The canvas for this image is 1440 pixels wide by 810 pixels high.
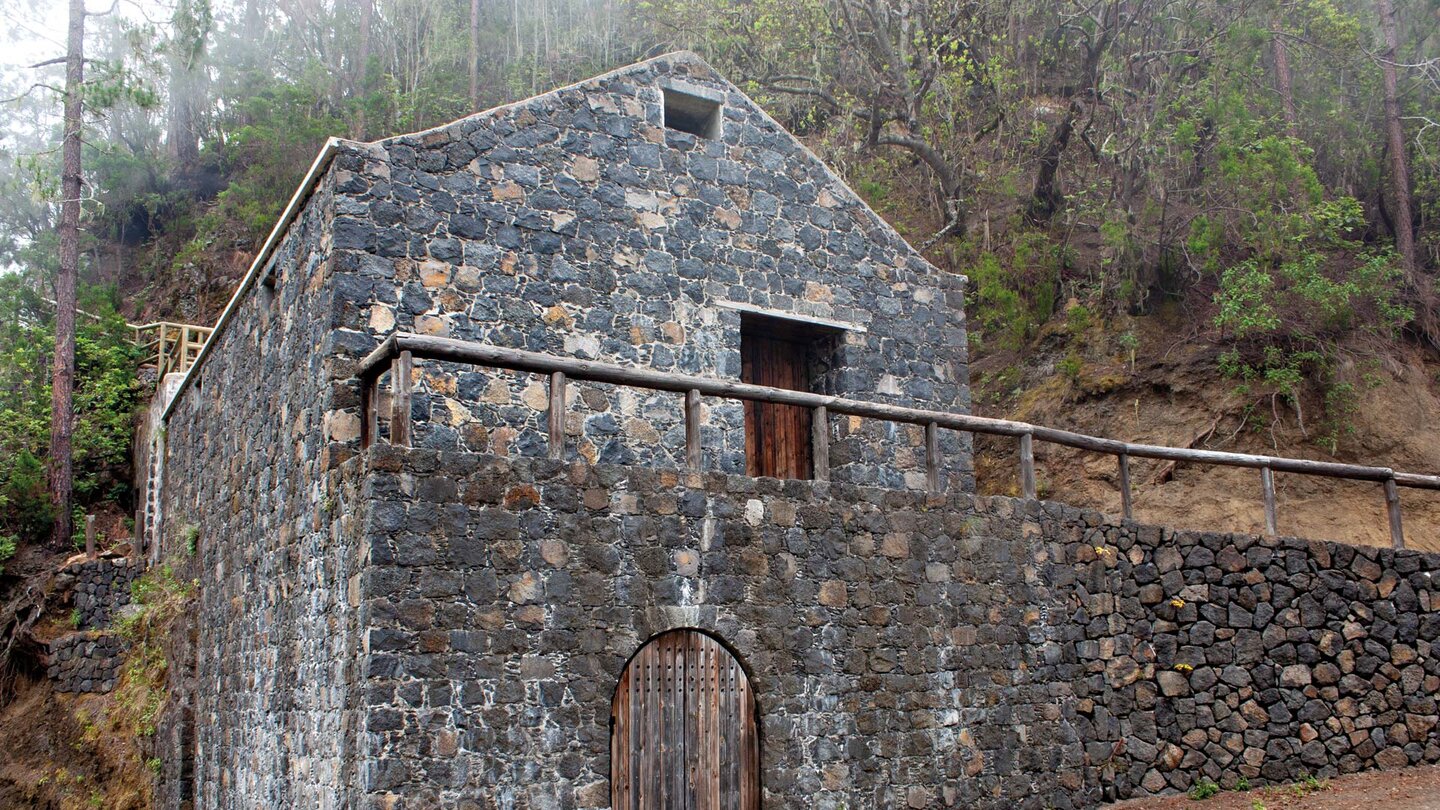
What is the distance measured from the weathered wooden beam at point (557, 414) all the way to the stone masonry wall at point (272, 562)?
1.35m

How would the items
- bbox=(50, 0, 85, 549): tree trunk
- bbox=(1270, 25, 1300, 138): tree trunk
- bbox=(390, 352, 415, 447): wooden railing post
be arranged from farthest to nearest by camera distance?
1. bbox=(50, 0, 85, 549): tree trunk
2. bbox=(1270, 25, 1300, 138): tree trunk
3. bbox=(390, 352, 415, 447): wooden railing post

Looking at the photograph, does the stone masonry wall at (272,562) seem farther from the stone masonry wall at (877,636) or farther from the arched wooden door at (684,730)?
the arched wooden door at (684,730)

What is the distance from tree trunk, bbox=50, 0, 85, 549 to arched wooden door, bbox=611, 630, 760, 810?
17.4 metres

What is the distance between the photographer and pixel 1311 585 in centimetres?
1071

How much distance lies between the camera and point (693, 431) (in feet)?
26.9

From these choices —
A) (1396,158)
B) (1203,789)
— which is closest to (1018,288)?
(1396,158)

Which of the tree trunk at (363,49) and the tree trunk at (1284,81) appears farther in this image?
the tree trunk at (363,49)

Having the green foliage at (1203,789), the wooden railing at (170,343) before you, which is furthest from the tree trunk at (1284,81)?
the wooden railing at (170,343)

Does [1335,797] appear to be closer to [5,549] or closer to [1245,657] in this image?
[1245,657]

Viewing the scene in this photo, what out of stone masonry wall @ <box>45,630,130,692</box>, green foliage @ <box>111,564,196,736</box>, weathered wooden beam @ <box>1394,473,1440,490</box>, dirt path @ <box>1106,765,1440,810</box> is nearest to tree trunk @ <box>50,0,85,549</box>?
stone masonry wall @ <box>45,630,130,692</box>

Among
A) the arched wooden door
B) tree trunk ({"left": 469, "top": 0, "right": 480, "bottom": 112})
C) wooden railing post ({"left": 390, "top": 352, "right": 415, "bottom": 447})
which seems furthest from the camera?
tree trunk ({"left": 469, "top": 0, "right": 480, "bottom": 112})

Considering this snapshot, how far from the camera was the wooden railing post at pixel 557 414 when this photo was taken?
7734 mm

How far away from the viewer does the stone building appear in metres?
7.36

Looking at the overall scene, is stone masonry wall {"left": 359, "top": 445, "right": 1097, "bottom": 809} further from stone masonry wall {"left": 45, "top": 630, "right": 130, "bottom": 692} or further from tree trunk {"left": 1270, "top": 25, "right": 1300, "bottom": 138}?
stone masonry wall {"left": 45, "top": 630, "right": 130, "bottom": 692}
